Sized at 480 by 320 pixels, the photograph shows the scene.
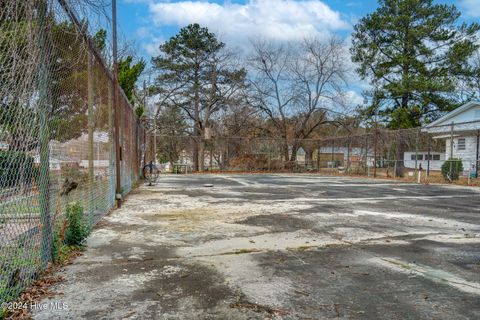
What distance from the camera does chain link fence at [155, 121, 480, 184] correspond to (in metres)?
20.0

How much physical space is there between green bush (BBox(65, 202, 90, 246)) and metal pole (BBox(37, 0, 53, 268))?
0.60 m

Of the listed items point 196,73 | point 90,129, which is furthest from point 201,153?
point 90,129

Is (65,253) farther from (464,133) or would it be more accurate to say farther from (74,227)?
(464,133)

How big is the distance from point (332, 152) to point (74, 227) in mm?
22671

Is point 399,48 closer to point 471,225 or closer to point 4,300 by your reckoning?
point 471,225

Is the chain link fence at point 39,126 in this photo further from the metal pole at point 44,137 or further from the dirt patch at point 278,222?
the dirt patch at point 278,222

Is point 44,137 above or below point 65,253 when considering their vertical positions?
above

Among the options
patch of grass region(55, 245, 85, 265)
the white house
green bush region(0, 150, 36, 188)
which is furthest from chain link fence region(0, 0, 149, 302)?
the white house

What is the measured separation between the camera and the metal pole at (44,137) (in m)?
2.85

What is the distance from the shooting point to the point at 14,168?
8.23ft

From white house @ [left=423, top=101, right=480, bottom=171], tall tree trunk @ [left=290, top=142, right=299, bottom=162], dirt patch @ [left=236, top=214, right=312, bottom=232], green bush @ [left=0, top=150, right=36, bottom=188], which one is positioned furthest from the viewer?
tall tree trunk @ [left=290, top=142, right=299, bottom=162]

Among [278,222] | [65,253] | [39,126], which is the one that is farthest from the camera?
[278,222]

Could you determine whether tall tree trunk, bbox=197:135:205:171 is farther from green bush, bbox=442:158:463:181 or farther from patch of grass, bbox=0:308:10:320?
patch of grass, bbox=0:308:10:320

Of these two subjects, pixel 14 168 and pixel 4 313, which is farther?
pixel 14 168
